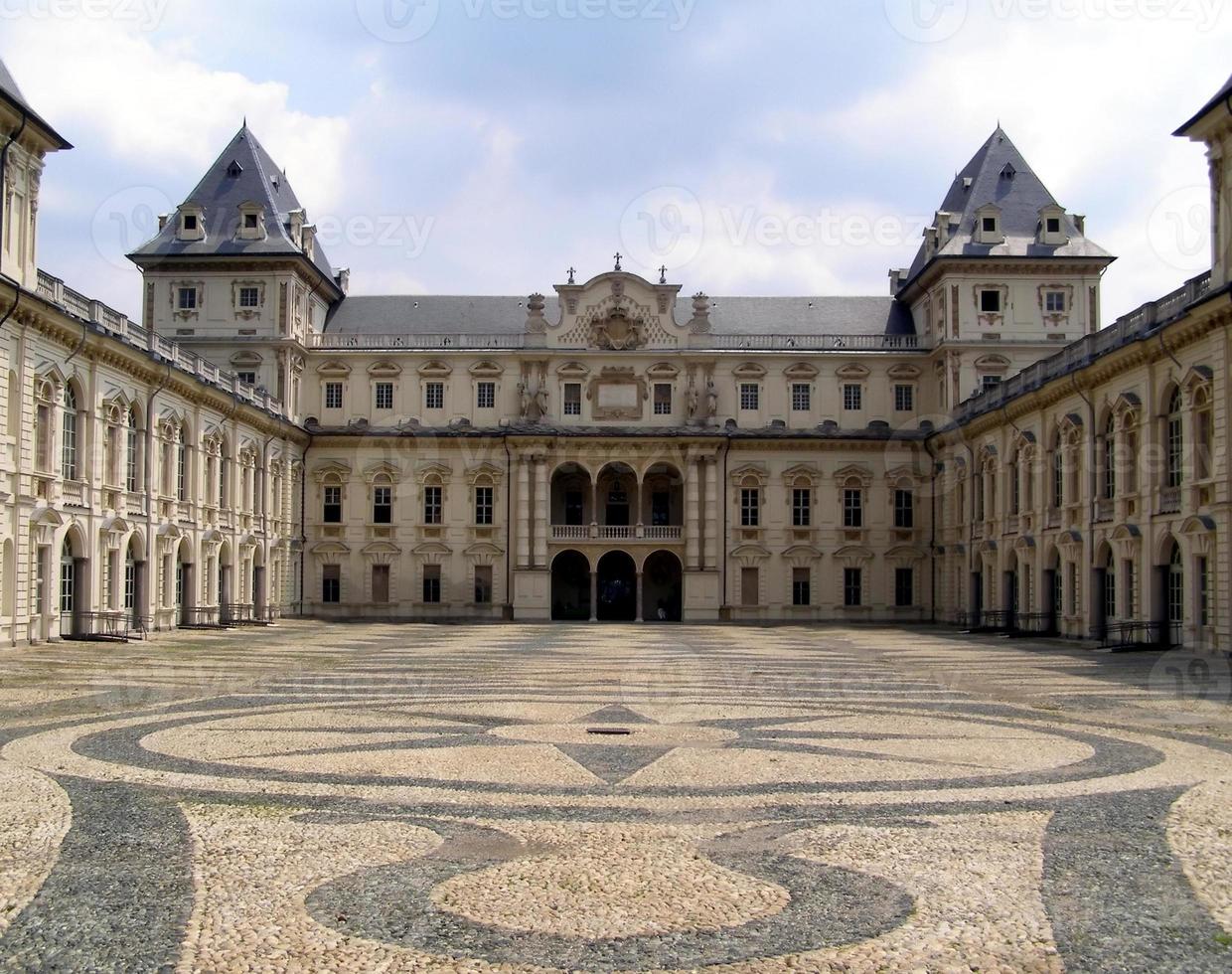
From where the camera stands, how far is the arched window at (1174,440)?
3559 centimetres

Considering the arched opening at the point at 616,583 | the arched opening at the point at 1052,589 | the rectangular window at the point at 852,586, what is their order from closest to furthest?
1. the arched opening at the point at 1052,589
2. the rectangular window at the point at 852,586
3. the arched opening at the point at 616,583

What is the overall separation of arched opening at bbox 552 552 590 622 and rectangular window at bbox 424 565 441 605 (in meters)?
6.27

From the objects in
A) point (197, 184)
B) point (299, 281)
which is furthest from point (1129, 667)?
point (197, 184)

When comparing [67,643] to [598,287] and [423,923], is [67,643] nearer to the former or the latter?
[423,923]

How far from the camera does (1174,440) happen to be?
118 ft

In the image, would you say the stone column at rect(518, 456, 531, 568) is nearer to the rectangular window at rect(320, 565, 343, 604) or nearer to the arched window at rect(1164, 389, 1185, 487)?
the rectangular window at rect(320, 565, 343, 604)

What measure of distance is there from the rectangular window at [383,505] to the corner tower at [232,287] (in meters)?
6.22

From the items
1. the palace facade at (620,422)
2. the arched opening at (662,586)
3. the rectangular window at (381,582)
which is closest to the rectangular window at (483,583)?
the palace facade at (620,422)

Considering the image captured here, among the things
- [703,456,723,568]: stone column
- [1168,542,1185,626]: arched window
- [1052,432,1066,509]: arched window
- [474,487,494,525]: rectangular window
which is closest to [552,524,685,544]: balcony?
[703,456,723,568]: stone column

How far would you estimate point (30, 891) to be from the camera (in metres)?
8.73

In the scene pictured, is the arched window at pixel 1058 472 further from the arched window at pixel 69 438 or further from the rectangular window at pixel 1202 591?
the arched window at pixel 69 438

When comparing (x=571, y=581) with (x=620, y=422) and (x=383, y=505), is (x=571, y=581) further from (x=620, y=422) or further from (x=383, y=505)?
(x=383, y=505)

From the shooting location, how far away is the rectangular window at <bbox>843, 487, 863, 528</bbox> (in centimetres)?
6394

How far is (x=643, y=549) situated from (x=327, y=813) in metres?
51.0
